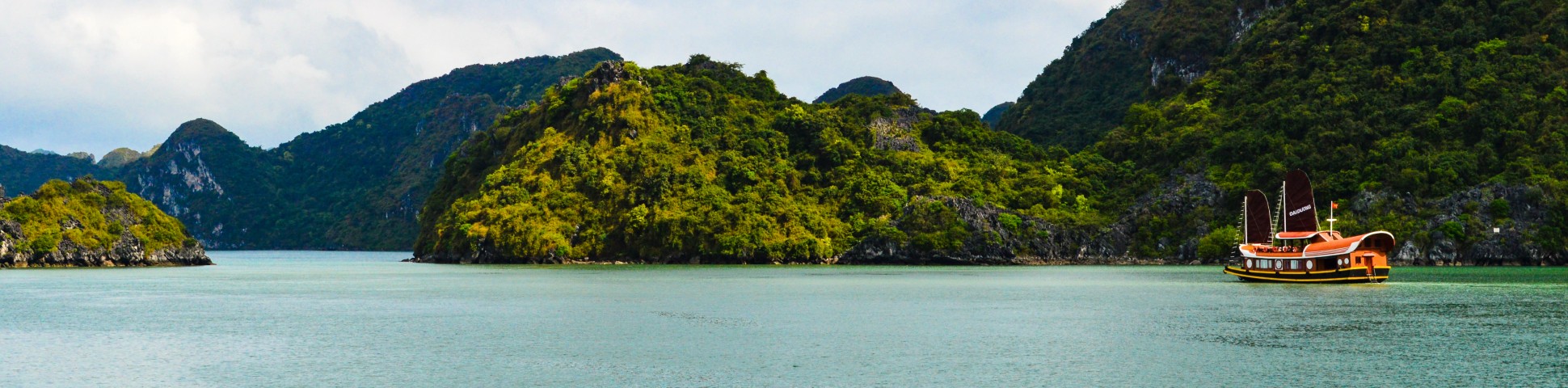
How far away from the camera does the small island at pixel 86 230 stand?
102 m

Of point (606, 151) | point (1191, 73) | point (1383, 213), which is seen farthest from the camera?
point (1191, 73)

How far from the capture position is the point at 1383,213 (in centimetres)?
10669

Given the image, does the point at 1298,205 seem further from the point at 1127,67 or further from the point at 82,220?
the point at 1127,67

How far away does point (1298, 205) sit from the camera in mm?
72062

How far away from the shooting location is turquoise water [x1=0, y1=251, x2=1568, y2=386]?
27.8 meters

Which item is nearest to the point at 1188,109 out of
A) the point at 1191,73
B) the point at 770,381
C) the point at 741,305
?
the point at 1191,73

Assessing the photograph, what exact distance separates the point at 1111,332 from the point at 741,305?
1778 centimetres

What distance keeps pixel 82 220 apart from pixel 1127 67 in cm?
14386

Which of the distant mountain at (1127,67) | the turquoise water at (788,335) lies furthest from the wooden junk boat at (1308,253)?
the distant mountain at (1127,67)

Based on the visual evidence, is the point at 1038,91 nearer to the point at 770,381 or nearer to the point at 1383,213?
the point at 1383,213

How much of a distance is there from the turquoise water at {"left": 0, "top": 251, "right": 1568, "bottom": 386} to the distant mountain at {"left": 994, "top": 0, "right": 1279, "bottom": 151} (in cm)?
9288

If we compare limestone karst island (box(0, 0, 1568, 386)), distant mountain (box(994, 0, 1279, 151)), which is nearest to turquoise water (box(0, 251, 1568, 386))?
limestone karst island (box(0, 0, 1568, 386))

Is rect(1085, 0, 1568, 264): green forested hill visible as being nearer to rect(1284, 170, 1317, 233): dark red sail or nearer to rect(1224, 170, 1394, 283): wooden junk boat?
rect(1224, 170, 1394, 283): wooden junk boat

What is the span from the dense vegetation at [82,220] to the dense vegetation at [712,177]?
28.9 m
